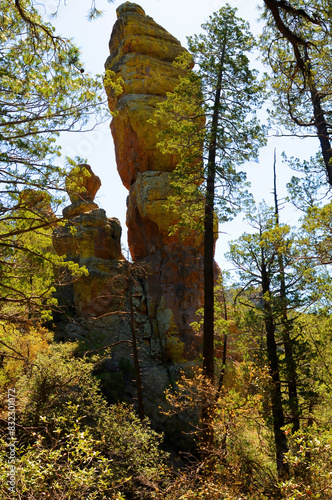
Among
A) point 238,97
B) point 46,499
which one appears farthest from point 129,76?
point 46,499

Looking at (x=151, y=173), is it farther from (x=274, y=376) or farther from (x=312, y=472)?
(x=312, y=472)

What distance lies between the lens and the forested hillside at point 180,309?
18.2ft

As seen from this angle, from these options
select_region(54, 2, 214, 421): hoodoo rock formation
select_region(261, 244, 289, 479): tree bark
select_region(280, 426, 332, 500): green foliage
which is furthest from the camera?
select_region(54, 2, 214, 421): hoodoo rock formation

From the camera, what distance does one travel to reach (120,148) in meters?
30.0

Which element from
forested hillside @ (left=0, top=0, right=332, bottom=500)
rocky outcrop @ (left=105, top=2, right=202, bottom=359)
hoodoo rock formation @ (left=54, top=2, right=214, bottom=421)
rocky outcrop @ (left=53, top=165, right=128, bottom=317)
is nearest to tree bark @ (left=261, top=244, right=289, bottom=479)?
forested hillside @ (left=0, top=0, right=332, bottom=500)

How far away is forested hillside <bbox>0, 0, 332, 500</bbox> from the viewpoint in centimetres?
554

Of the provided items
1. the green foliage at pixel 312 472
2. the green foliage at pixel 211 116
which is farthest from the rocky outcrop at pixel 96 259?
the green foliage at pixel 312 472

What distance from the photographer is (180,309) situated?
78.3ft

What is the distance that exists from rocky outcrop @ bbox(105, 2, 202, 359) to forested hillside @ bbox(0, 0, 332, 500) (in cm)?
18

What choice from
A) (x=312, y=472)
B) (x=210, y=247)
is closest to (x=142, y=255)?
(x=210, y=247)

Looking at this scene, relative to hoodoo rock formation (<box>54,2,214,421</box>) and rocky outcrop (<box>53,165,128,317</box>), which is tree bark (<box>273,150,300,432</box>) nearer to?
hoodoo rock formation (<box>54,2,214,421</box>)

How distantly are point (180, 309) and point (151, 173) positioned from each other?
1003 cm

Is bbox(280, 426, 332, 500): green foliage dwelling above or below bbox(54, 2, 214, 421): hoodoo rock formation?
below

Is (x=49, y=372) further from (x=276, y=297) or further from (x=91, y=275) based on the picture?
(x=91, y=275)
